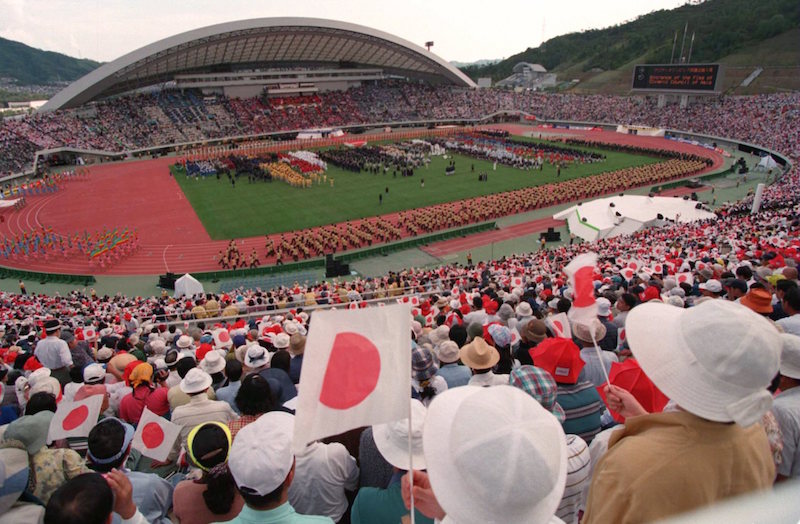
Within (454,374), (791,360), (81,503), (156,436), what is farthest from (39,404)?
(791,360)

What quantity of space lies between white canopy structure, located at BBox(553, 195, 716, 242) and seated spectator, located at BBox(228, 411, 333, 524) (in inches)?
1017

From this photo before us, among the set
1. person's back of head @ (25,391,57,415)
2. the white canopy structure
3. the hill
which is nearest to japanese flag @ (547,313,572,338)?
person's back of head @ (25,391,57,415)

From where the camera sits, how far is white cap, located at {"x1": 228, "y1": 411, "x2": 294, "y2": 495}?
2.84 meters

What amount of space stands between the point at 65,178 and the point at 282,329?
4565cm

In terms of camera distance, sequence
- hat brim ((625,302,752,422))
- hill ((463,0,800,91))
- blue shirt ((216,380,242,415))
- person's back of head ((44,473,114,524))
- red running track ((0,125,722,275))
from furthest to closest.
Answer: hill ((463,0,800,91)) → red running track ((0,125,722,275)) → blue shirt ((216,380,242,415)) → person's back of head ((44,473,114,524)) → hat brim ((625,302,752,422))

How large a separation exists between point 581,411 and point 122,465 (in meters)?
4.02

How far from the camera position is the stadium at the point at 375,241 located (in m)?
3.40

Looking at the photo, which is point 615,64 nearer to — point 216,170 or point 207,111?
point 207,111

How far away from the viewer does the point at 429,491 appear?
2732 mm

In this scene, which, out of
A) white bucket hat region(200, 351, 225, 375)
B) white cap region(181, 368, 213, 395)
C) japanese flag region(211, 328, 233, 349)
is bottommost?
japanese flag region(211, 328, 233, 349)

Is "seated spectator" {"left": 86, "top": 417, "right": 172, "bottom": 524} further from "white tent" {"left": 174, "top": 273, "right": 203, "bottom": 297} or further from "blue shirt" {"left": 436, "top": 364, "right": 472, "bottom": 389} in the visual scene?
"white tent" {"left": 174, "top": 273, "right": 203, "bottom": 297}

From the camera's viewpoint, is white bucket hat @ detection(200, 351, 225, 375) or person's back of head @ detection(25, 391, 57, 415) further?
white bucket hat @ detection(200, 351, 225, 375)

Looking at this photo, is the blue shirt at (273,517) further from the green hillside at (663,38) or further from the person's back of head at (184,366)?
the green hillside at (663,38)

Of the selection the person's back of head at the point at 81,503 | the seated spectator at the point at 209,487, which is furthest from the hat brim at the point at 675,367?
the person's back of head at the point at 81,503
